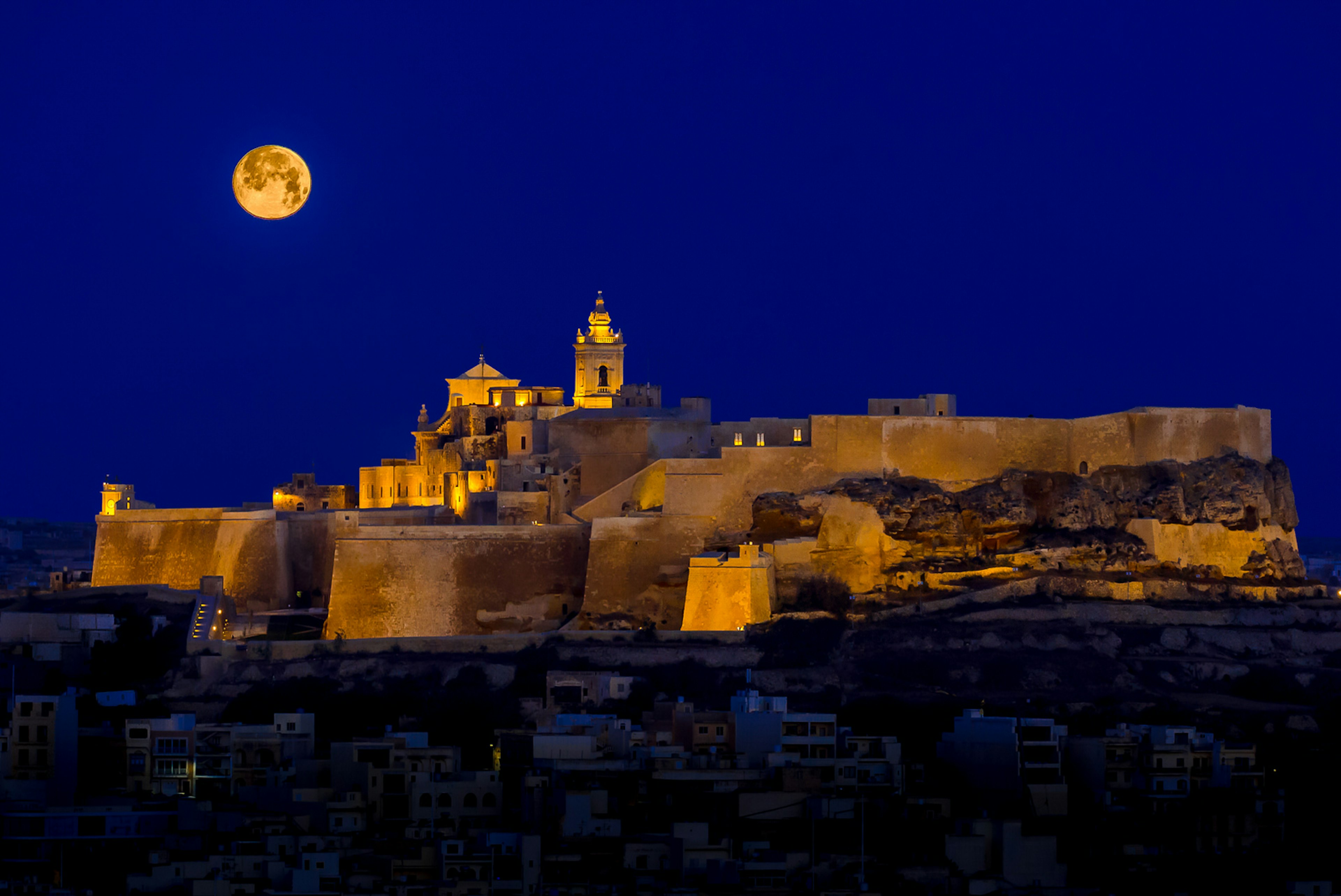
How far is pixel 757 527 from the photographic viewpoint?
172ft

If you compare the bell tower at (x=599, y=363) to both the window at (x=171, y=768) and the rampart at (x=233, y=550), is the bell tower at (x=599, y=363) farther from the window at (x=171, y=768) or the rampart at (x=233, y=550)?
the window at (x=171, y=768)

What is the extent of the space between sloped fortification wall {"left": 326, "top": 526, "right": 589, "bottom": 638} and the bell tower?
34.5ft

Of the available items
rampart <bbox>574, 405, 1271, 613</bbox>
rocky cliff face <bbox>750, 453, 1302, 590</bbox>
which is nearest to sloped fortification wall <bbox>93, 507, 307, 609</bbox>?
rampart <bbox>574, 405, 1271, 613</bbox>

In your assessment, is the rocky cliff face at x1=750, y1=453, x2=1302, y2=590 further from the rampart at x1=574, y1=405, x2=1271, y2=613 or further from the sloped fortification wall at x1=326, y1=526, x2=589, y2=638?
the sloped fortification wall at x1=326, y1=526, x2=589, y2=638

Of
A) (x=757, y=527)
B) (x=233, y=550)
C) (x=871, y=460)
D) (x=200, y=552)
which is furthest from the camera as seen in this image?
(x=200, y=552)

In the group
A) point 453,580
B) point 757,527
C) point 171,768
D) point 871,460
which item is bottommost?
point 171,768

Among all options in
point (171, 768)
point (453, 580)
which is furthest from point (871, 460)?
point (171, 768)

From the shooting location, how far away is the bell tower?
63.5 m

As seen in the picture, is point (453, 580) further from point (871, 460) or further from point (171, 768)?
point (171, 768)

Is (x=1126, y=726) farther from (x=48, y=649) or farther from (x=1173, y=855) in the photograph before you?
(x=48, y=649)

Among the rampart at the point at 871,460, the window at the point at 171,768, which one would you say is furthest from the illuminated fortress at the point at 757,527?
the window at the point at 171,768

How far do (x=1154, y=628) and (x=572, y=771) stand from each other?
47.1 feet

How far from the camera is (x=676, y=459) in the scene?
5303cm

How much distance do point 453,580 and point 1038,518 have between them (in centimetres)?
1162
